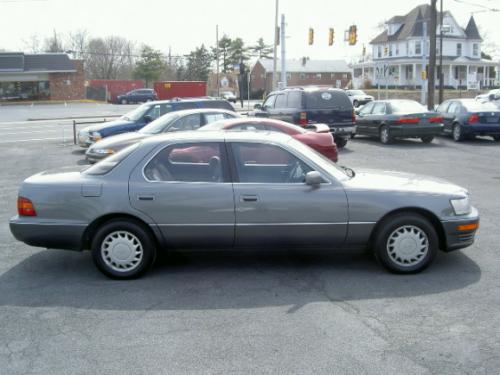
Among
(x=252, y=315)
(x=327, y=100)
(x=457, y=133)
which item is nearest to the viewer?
(x=252, y=315)

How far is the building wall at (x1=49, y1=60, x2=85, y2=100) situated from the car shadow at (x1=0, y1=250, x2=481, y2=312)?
59.8m

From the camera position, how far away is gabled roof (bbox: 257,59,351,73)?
88.4 metres

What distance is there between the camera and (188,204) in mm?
5906

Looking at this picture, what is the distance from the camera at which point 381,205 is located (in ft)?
19.5

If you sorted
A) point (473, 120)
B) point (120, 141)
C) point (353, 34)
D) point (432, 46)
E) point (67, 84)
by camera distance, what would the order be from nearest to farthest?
point (120, 141) → point (473, 120) → point (432, 46) → point (353, 34) → point (67, 84)

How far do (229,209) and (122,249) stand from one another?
3.72 ft

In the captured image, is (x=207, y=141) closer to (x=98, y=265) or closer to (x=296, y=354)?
(x=98, y=265)

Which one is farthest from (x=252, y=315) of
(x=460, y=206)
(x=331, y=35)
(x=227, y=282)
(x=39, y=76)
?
(x=39, y=76)

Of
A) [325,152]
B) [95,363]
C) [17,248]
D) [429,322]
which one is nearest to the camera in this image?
[95,363]

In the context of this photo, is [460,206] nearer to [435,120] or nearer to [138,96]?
[435,120]

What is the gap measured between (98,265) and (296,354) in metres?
2.54

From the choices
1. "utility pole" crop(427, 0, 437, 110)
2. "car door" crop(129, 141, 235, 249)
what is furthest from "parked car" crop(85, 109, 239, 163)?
"utility pole" crop(427, 0, 437, 110)

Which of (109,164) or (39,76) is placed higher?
(39,76)

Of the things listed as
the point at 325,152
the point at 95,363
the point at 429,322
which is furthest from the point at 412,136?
the point at 95,363
